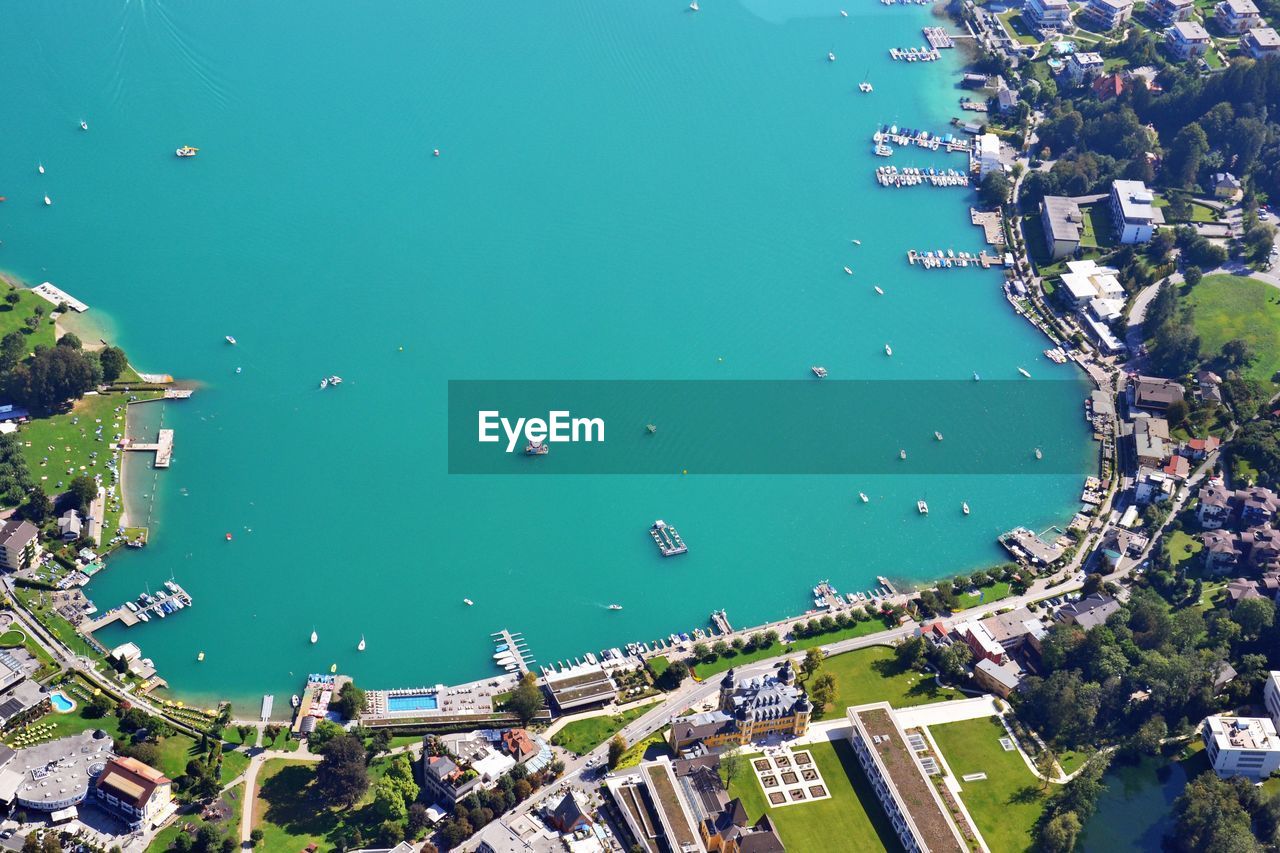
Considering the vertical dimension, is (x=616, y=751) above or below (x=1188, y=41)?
below

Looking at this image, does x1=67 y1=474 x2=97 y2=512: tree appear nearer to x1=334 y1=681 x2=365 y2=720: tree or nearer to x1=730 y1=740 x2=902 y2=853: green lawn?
x1=334 y1=681 x2=365 y2=720: tree

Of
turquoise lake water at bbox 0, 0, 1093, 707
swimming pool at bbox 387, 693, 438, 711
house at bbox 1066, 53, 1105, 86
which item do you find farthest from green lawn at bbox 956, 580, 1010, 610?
house at bbox 1066, 53, 1105, 86

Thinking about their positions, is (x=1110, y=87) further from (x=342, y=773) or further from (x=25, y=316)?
(x=342, y=773)

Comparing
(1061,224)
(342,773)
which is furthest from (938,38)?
(342,773)

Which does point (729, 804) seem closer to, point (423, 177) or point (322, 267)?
point (322, 267)

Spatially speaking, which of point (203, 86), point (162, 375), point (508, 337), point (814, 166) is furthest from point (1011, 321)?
point (203, 86)

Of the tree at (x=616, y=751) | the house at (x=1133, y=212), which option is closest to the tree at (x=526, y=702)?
the tree at (x=616, y=751)
